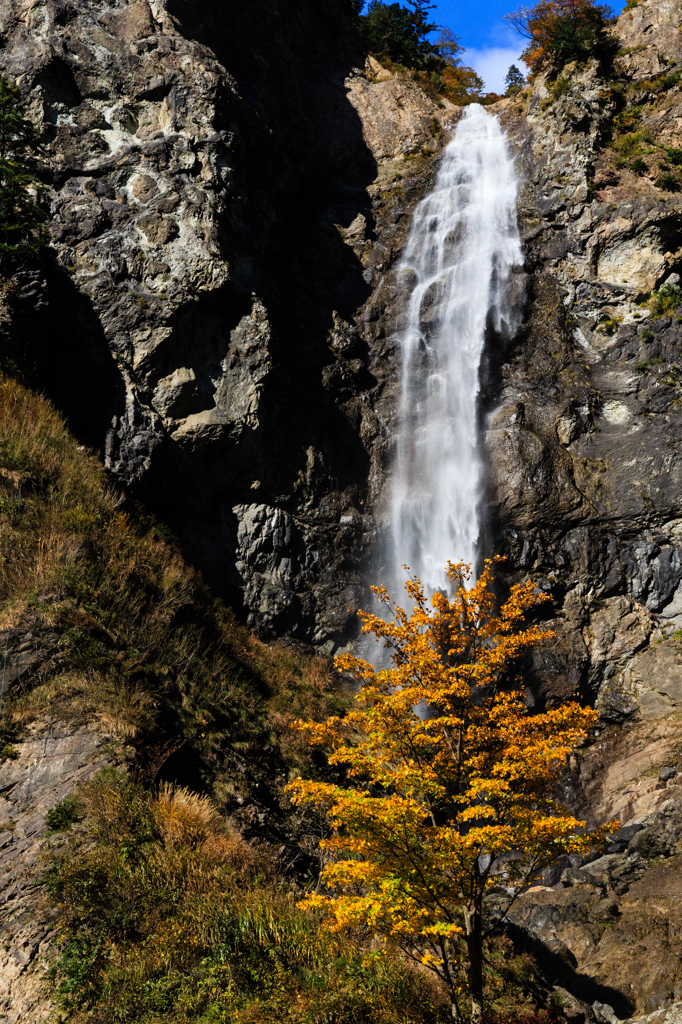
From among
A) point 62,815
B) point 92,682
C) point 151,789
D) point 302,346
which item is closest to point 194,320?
point 302,346

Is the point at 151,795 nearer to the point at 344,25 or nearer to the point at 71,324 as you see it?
the point at 71,324

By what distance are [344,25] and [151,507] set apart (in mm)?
30181

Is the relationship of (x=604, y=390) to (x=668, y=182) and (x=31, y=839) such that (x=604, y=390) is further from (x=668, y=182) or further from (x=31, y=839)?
(x=31, y=839)

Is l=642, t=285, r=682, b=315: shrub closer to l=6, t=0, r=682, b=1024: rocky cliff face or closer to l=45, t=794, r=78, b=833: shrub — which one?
l=6, t=0, r=682, b=1024: rocky cliff face

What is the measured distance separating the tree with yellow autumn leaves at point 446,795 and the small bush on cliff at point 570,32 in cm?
2571

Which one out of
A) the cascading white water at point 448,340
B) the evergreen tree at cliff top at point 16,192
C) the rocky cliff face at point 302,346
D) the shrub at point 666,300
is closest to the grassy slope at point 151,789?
the rocky cliff face at point 302,346

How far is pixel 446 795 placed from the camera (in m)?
7.43

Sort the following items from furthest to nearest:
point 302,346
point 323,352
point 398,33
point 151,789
A: 1. point 398,33
2. point 323,352
3. point 302,346
4. point 151,789

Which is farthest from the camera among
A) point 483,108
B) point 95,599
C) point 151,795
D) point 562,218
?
point 483,108

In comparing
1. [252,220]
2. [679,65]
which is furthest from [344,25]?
[252,220]

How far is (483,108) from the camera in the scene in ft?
98.3

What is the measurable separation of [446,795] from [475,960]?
157 centimetres

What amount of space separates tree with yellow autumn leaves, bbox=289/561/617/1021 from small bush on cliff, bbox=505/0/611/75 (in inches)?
1012

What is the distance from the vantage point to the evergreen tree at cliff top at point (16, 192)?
15.1 meters
